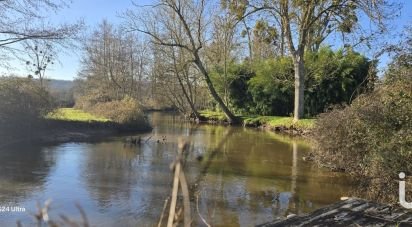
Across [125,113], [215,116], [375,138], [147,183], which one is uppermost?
[125,113]

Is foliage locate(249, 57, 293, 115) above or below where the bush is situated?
above

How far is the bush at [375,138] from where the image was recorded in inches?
371

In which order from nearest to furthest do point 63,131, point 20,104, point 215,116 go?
1. point 20,104
2. point 63,131
3. point 215,116

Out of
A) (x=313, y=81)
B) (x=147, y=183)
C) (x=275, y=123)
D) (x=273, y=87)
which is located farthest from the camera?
(x=273, y=87)

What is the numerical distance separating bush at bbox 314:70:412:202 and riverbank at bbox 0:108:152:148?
11.4 meters

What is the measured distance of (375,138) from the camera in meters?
10.9

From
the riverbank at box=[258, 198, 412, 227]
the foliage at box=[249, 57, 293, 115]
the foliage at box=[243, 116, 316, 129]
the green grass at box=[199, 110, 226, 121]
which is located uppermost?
the foliage at box=[249, 57, 293, 115]

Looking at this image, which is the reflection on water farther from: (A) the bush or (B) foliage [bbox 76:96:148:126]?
(B) foliage [bbox 76:96:148:126]

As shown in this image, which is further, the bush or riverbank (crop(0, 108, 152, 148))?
riverbank (crop(0, 108, 152, 148))

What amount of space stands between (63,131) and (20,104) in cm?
262

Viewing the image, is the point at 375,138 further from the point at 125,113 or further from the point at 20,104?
the point at 125,113

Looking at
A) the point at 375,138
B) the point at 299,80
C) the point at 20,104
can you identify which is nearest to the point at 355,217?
the point at 375,138

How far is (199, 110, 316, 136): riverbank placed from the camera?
27.2 m

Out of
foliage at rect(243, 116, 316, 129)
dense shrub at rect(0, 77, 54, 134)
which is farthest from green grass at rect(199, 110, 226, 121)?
dense shrub at rect(0, 77, 54, 134)
